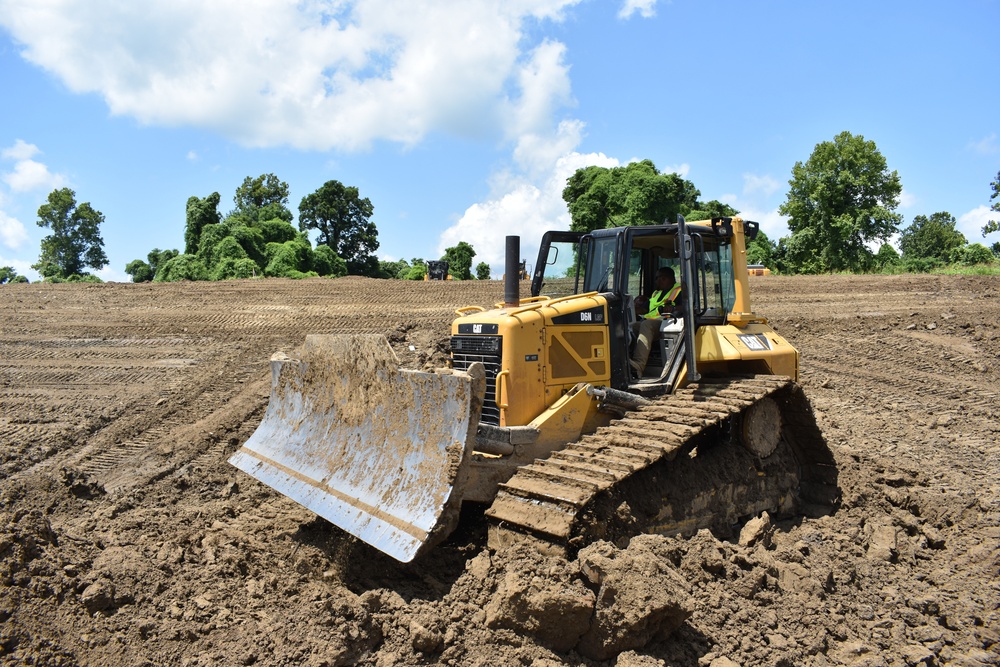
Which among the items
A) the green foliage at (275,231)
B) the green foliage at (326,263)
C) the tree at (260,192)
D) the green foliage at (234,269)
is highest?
the tree at (260,192)

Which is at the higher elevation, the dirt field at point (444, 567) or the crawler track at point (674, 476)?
the crawler track at point (674, 476)

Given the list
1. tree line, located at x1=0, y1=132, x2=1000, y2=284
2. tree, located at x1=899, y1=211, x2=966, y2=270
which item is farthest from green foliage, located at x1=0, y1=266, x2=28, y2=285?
tree, located at x1=899, y1=211, x2=966, y2=270

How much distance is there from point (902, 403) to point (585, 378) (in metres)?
7.12

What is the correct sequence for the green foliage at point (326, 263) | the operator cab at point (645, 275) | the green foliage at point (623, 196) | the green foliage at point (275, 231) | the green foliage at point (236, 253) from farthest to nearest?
the green foliage at point (275, 231)
the green foliage at point (326, 263)
the green foliage at point (623, 196)
the green foliage at point (236, 253)
the operator cab at point (645, 275)

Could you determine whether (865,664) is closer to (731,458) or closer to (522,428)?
(731,458)

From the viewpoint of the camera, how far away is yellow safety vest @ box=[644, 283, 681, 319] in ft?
23.0

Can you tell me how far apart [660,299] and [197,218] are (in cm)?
2394

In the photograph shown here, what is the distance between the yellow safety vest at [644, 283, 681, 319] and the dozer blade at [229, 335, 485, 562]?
8.72 ft

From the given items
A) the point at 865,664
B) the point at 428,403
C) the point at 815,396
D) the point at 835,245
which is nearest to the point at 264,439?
the point at 428,403

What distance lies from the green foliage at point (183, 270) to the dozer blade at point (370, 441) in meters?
17.4

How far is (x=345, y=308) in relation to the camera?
52.3 ft

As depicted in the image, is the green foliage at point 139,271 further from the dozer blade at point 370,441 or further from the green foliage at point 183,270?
the dozer blade at point 370,441

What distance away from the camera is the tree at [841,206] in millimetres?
27969

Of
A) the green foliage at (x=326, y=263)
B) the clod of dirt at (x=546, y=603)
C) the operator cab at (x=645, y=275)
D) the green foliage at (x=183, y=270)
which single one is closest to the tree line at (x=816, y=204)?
the green foliage at (x=326, y=263)
